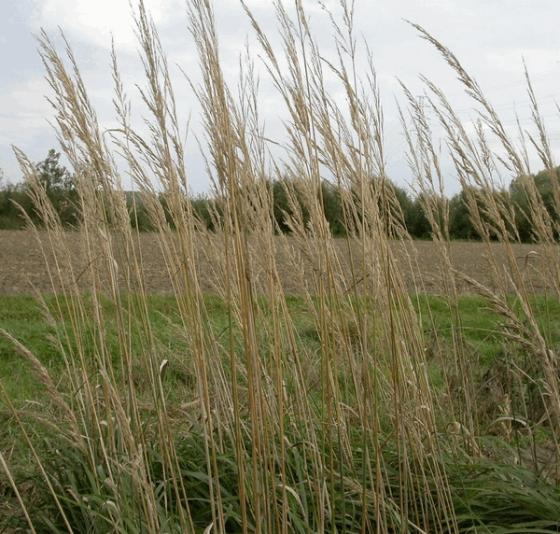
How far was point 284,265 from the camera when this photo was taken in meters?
2.89

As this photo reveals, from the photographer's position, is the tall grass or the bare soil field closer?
the tall grass

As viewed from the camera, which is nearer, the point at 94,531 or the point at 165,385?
the point at 94,531

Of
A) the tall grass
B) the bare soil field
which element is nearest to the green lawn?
the bare soil field

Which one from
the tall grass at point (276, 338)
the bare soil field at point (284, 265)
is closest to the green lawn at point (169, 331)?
the bare soil field at point (284, 265)

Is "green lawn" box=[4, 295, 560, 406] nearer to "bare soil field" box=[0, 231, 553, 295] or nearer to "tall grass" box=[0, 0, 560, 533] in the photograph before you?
"bare soil field" box=[0, 231, 553, 295]

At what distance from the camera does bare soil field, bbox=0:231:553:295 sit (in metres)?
2.39

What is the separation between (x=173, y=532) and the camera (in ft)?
6.56

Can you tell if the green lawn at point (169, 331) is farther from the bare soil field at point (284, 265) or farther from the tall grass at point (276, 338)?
the tall grass at point (276, 338)

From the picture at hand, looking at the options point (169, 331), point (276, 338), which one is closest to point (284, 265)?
point (276, 338)

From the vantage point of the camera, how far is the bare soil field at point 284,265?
239 cm

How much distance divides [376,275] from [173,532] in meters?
0.88

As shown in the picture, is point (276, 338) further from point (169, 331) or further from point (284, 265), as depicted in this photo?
point (169, 331)

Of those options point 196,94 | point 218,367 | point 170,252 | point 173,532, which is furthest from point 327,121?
point 173,532

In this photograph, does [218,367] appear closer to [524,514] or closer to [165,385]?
[524,514]
